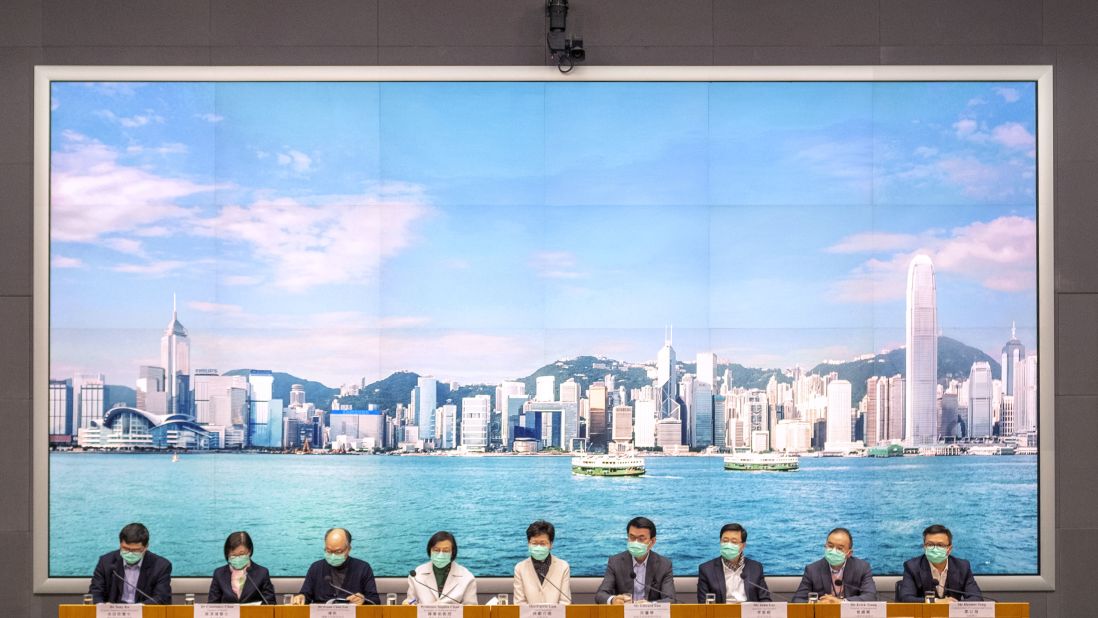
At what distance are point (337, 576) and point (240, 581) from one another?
54 cm

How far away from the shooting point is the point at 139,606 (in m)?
4.46

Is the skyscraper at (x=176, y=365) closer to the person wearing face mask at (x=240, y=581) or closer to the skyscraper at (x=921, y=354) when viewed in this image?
the person wearing face mask at (x=240, y=581)

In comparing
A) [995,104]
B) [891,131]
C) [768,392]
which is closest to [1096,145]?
[995,104]

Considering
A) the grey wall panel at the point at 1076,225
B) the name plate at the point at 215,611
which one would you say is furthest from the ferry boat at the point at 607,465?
the grey wall panel at the point at 1076,225

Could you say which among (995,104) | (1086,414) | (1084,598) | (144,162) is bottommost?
(1084,598)

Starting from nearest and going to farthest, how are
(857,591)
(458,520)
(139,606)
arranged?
(139,606)
(857,591)
(458,520)

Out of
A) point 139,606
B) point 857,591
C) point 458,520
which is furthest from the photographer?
point 458,520

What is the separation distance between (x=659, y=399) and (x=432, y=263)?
1801mm

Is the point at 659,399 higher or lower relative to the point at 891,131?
lower

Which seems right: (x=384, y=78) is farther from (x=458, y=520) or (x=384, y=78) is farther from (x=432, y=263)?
(x=458, y=520)

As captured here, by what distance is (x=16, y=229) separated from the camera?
598 cm

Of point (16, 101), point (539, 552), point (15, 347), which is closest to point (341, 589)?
point (539, 552)

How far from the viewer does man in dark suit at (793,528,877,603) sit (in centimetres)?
516
